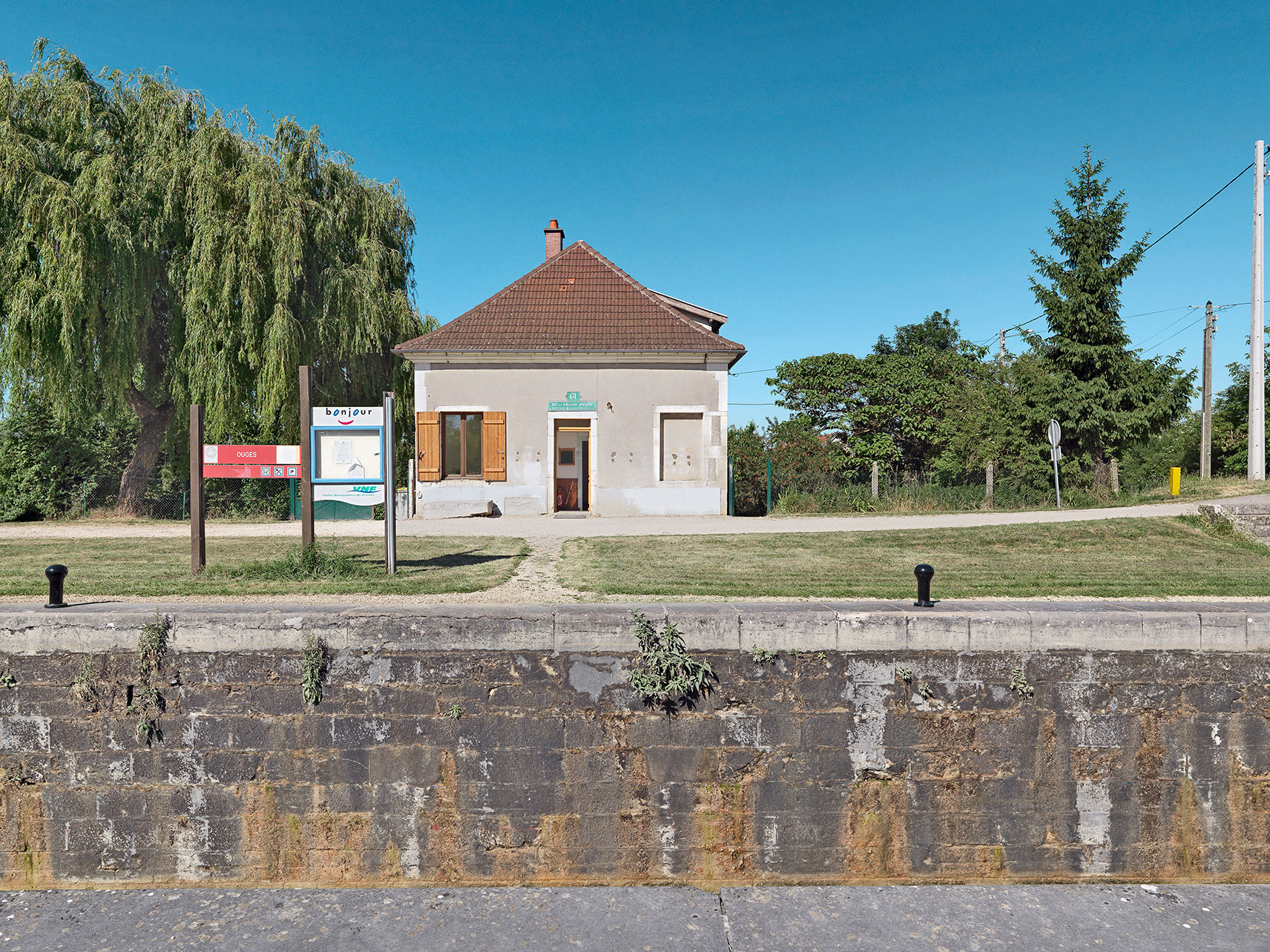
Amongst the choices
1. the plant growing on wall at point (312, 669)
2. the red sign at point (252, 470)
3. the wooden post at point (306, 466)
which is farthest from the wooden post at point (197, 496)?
the plant growing on wall at point (312, 669)

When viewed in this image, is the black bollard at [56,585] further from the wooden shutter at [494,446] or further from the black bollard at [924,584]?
the wooden shutter at [494,446]

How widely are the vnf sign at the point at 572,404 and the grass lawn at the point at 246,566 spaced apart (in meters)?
5.45

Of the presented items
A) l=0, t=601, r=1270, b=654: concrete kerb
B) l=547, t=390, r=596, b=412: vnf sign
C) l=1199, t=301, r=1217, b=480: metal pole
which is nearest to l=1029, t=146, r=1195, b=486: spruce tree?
l=1199, t=301, r=1217, b=480: metal pole

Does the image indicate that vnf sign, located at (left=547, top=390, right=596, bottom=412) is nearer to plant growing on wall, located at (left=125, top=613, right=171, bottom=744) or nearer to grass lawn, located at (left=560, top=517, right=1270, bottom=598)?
grass lawn, located at (left=560, top=517, right=1270, bottom=598)

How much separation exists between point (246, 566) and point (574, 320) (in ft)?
34.4

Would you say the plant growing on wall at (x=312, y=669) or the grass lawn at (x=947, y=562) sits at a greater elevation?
the grass lawn at (x=947, y=562)

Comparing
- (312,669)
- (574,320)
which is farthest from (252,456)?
(574,320)

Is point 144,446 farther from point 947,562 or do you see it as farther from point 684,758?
point 684,758

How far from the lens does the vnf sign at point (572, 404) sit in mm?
16234

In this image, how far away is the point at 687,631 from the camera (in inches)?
175

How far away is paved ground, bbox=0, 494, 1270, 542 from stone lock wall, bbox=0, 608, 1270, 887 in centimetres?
684

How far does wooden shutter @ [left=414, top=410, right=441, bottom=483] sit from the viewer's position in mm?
16094

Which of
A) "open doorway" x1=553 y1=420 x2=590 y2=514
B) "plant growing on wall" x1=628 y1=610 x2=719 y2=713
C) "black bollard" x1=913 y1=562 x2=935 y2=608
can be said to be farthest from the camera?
"open doorway" x1=553 y1=420 x2=590 y2=514

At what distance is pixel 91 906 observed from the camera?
4.37m
